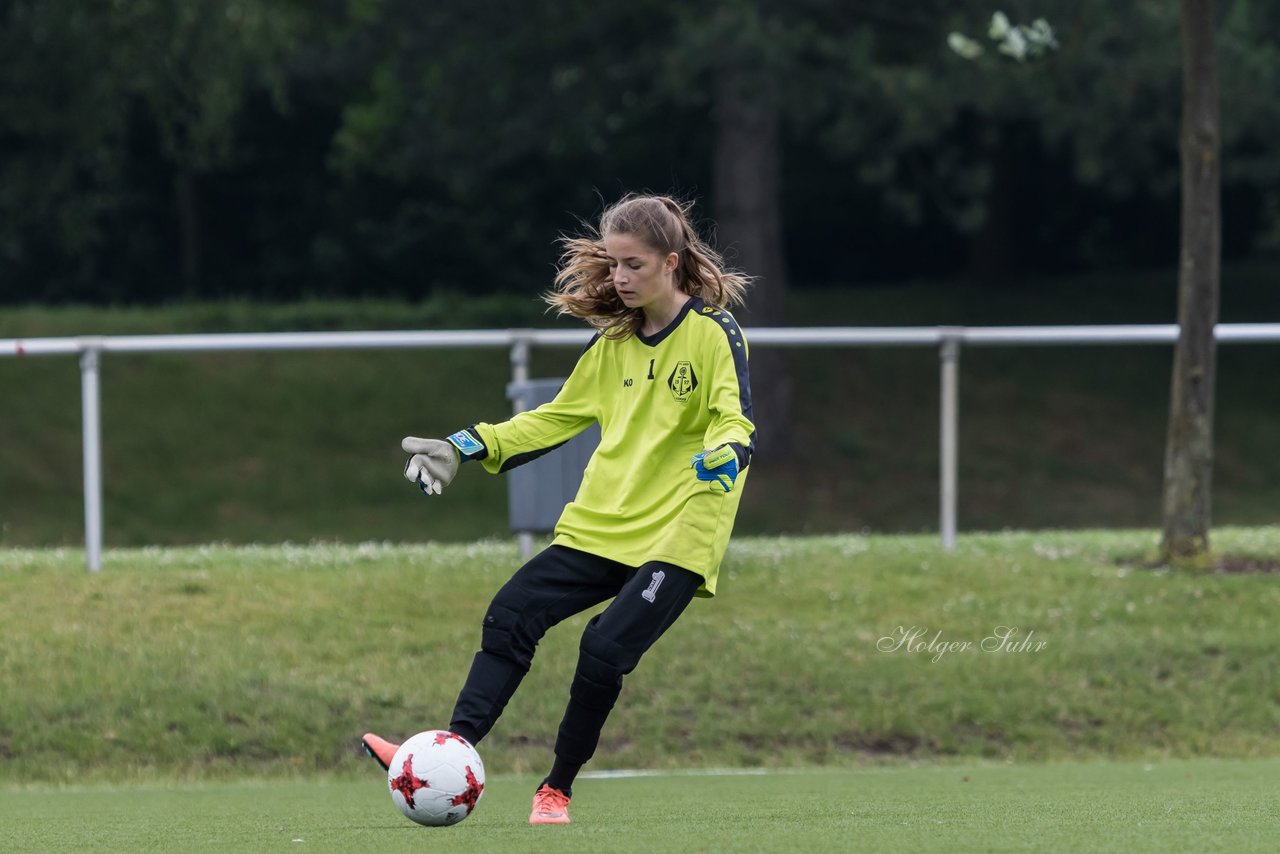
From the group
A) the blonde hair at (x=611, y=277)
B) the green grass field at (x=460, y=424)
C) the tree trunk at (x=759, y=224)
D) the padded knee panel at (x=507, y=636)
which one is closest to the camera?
the padded knee panel at (x=507, y=636)

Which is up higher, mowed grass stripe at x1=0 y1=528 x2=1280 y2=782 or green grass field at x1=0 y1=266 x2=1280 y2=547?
mowed grass stripe at x1=0 y1=528 x2=1280 y2=782

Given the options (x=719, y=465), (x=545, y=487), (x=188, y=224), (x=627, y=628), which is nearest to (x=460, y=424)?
(x=188, y=224)

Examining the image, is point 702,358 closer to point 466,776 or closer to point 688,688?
point 466,776

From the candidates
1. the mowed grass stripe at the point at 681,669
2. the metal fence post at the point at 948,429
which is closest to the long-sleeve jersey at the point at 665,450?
the mowed grass stripe at the point at 681,669

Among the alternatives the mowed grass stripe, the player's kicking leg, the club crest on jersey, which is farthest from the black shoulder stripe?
the mowed grass stripe

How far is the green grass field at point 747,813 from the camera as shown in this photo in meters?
4.68

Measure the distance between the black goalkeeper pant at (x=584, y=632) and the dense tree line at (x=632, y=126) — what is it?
12.1m

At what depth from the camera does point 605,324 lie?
536cm

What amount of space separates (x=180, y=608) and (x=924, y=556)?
370 centimetres

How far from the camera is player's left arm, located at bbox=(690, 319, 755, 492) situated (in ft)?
15.7

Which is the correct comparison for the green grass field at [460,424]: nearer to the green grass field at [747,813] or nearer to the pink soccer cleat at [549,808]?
the green grass field at [747,813]

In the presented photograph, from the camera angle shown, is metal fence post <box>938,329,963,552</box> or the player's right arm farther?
Answer: metal fence post <box>938,329,963,552</box>

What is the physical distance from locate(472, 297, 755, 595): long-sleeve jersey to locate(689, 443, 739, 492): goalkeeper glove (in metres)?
0.20

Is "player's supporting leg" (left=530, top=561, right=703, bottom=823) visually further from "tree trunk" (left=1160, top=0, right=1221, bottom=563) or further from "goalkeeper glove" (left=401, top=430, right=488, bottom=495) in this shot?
"tree trunk" (left=1160, top=0, right=1221, bottom=563)
